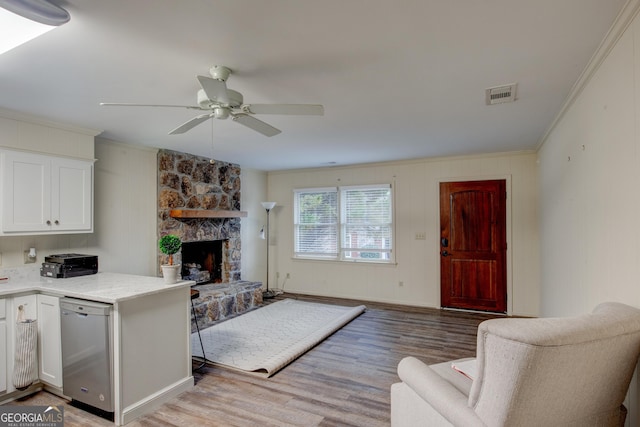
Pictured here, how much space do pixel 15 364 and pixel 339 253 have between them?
4.59m

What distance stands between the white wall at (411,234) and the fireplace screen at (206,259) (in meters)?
1.32

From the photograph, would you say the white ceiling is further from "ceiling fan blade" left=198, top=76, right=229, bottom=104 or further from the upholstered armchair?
the upholstered armchair

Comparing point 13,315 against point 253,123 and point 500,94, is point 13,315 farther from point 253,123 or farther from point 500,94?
point 500,94

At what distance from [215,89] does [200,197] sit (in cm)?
359

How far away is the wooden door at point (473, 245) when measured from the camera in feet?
16.6

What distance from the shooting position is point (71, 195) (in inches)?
134

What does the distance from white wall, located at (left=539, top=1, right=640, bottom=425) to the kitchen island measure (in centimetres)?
293

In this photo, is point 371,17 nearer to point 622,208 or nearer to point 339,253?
point 622,208

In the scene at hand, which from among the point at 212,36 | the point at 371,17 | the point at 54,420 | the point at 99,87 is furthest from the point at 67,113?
the point at 371,17

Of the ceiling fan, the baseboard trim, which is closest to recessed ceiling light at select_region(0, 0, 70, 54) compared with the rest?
the ceiling fan

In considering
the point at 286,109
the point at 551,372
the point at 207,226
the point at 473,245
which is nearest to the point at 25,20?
the point at 286,109

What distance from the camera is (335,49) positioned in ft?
6.51

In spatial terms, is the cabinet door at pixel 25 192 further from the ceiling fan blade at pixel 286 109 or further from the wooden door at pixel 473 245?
the wooden door at pixel 473 245

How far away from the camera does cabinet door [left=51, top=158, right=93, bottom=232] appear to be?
10.7ft
